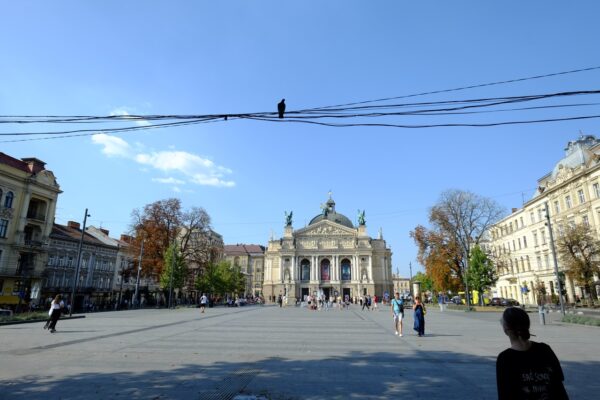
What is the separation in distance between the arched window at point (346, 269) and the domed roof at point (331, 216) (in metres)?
13.0

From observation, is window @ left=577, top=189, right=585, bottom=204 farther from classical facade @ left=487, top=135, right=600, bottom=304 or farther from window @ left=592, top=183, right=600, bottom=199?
window @ left=592, top=183, right=600, bottom=199

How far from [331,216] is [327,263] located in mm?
17698

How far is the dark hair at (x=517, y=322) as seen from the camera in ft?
10.4

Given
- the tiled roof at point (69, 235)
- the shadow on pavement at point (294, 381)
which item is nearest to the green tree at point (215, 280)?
the tiled roof at point (69, 235)

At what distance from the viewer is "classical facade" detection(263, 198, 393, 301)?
92688 mm

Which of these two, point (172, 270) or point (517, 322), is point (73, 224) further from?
point (517, 322)

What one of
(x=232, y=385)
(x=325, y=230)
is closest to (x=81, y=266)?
(x=232, y=385)

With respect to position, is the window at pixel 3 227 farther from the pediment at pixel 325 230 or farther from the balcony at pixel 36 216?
the pediment at pixel 325 230

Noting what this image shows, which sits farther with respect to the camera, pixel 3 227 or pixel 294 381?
pixel 3 227

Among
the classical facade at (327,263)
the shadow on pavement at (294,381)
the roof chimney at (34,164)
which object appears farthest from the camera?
the classical facade at (327,263)

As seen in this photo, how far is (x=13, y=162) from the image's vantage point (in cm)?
3972

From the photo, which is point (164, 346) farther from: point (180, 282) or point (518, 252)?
point (518, 252)

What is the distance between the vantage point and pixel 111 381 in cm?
723

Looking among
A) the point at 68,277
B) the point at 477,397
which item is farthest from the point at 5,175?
the point at 477,397
